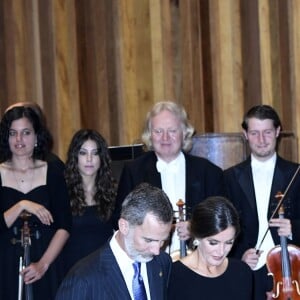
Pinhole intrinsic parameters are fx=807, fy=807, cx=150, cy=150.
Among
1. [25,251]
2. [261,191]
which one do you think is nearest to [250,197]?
[261,191]

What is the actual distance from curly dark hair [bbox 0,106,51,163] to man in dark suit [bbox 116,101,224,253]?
43 centimetres

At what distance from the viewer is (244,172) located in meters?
3.67

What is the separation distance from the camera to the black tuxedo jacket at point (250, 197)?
11.6 ft

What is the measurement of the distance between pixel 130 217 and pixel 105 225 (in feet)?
4.44

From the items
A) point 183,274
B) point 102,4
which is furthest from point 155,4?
point 183,274

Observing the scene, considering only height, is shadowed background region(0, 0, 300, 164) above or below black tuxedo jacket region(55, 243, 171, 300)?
above

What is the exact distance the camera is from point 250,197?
3.62m

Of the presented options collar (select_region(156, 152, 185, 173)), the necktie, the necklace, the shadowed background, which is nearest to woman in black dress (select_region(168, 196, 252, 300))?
the necktie

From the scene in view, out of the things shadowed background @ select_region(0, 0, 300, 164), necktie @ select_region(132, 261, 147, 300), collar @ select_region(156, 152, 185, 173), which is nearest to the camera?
necktie @ select_region(132, 261, 147, 300)

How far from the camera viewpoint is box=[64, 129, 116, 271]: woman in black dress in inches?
145

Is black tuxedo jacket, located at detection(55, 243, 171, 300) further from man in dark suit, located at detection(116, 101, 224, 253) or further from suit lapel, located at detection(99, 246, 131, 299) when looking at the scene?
man in dark suit, located at detection(116, 101, 224, 253)

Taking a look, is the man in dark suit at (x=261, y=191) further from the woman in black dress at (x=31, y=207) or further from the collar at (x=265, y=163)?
the woman in black dress at (x=31, y=207)

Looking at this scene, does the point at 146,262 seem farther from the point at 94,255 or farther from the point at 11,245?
the point at 11,245

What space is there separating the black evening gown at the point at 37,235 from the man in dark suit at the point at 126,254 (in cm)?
125
